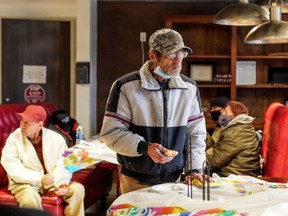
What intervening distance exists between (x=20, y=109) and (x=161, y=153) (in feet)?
7.75

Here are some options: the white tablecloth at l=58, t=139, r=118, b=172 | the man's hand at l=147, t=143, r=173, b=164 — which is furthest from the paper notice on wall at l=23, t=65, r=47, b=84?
the man's hand at l=147, t=143, r=173, b=164

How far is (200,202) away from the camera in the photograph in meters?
1.71

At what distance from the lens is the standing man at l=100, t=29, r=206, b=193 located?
2160 mm

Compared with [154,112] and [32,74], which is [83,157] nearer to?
[154,112]

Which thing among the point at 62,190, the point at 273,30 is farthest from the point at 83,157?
the point at 273,30

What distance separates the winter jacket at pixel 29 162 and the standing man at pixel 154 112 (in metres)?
1.32

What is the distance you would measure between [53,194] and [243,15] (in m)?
1.83

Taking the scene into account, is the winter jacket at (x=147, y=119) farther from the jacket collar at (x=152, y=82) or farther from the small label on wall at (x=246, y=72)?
the small label on wall at (x=246, y=72)

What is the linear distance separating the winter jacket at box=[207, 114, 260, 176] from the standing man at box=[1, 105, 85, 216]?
1.13m

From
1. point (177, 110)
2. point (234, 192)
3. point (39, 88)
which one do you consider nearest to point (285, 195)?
point (234, 192)

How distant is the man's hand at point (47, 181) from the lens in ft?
11.2

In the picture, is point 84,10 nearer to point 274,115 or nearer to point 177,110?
point 274,115

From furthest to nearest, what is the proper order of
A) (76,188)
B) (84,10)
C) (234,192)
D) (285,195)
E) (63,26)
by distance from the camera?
(63,26)
(84,10)
(76,188)
(234,192)
(285,195)

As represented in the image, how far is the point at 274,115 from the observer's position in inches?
147
